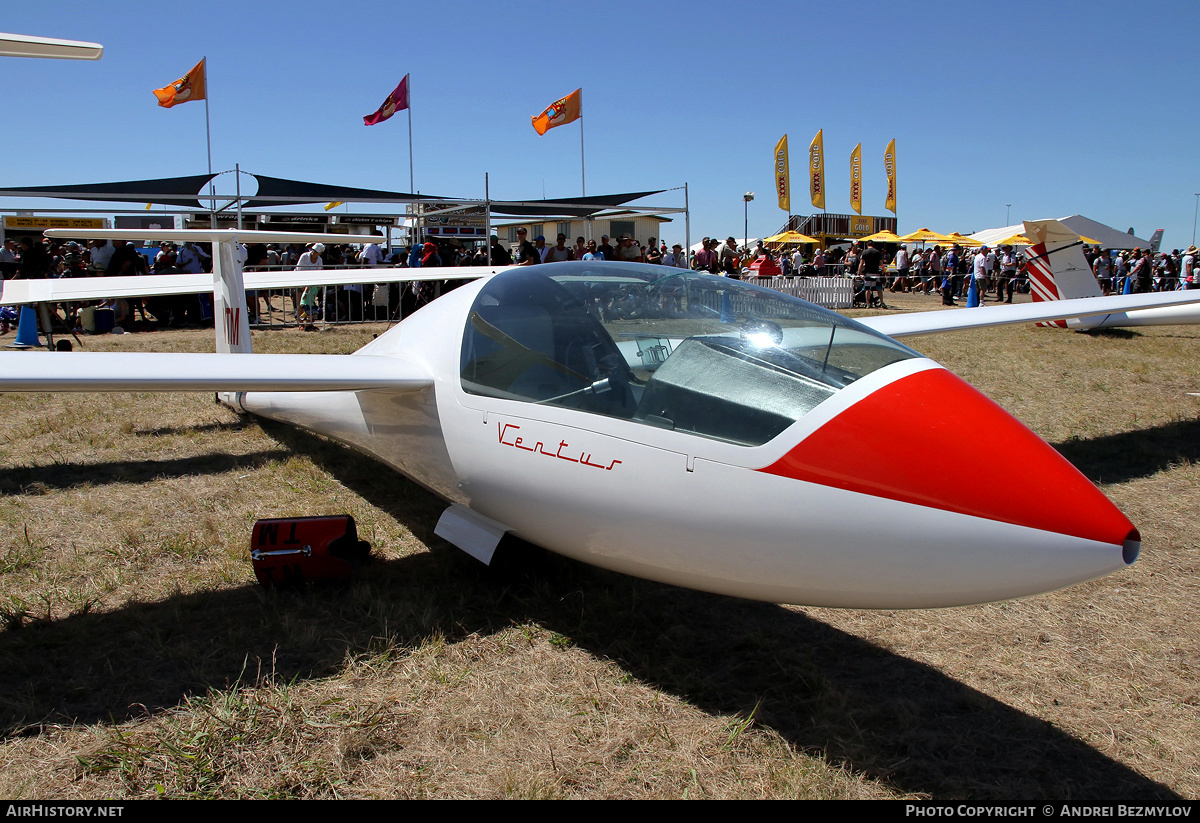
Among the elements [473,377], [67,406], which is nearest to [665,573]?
[473,377]

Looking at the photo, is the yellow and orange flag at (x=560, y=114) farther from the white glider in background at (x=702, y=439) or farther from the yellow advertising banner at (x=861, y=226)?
the yellow advertising banner at (x=861, y=226)

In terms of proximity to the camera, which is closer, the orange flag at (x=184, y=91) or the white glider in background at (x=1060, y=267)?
the white glider in background at (x=1060, y=267)

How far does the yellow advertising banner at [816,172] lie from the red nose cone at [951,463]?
4626 centimetres

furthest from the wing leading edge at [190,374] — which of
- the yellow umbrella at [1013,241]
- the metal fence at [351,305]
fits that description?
the yellow umbrella at [1013,241]

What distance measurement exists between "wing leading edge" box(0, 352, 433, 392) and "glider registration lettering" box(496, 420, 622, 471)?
668 mm

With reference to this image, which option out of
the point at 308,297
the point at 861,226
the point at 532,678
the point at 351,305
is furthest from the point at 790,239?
the point at 532,678

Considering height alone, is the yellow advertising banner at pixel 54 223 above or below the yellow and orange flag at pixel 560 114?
below

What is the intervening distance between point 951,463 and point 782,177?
44638 mm

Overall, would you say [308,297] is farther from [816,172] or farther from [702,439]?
[816,172]

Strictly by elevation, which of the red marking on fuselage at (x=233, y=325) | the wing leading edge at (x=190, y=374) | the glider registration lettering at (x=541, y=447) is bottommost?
the glider registration lettering at (x=541, y=447)

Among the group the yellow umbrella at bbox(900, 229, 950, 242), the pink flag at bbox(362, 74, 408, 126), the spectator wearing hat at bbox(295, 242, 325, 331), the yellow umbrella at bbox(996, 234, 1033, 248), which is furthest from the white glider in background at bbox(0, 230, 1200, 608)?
the yellow umbrella at bbox(900, 229, 950, 242)

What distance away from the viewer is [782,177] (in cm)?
4375

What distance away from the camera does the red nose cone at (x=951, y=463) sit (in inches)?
88.4

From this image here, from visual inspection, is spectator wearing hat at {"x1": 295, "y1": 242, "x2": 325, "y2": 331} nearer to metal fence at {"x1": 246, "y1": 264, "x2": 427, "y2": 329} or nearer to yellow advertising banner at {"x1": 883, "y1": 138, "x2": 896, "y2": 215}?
metal fence at {"x1": 246, "y1": 264, "x2": 427, "y2": 329}
